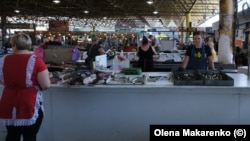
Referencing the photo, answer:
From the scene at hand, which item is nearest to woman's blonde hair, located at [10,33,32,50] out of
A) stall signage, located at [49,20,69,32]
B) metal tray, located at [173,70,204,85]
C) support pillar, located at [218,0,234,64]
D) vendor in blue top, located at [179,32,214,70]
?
metal tray, located at [173,70,204,85]

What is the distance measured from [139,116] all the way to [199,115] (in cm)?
69

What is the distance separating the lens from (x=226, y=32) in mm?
9602

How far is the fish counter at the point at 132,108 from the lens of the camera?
165 inches

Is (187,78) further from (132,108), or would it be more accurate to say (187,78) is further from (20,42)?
(20,42)

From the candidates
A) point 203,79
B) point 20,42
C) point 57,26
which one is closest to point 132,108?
point 203,79

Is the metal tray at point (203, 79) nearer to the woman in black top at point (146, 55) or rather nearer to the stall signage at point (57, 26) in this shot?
the woman in black top at point (146, 55)

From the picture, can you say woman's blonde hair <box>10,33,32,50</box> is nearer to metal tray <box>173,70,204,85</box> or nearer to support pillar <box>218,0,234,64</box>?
metal tray <box>173,70,204,85</box>

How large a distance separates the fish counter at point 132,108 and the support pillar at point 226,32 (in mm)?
5477

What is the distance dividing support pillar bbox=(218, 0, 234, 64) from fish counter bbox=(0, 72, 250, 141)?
18.0 feet

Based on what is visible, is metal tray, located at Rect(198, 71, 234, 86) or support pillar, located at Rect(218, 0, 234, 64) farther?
support pillar, located at Rect(218, 0, 234, 64)

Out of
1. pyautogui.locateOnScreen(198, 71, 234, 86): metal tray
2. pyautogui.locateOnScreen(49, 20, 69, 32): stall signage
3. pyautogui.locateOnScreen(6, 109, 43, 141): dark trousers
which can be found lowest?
pyautogui.locateOnScreen(6, 109, 43, 141): dark trousers

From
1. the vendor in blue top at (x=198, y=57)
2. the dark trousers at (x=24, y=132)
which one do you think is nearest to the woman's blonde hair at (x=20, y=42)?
the dark trousers at (x=24, y=132)

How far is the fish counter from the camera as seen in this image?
4.20 meters

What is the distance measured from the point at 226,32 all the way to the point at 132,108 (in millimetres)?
6082
